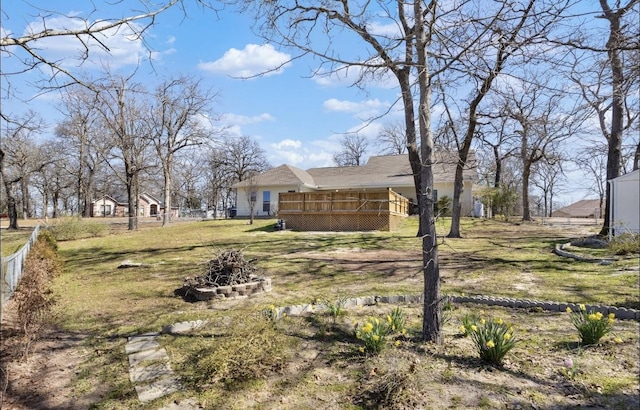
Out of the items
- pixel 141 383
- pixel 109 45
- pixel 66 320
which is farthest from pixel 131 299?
pixel 109 45

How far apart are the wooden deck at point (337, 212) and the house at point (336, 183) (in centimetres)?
665

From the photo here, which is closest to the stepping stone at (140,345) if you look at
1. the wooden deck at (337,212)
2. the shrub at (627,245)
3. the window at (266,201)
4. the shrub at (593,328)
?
the shrub at (593,328)

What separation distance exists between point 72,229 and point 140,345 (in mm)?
16356

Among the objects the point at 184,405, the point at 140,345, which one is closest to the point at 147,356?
the point at 140,345

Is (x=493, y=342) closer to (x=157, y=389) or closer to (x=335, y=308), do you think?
(x=335, y=308)

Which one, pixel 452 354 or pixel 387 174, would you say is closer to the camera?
pixel 452 354

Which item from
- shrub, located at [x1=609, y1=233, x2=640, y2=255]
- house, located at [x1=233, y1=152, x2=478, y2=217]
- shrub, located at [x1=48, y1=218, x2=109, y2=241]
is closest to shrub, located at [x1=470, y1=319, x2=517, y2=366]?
shrub, located at [x1=609, y1=233, x2=640, y2=255]

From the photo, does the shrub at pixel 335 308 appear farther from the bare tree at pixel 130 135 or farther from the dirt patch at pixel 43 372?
the bare tree at pixel 130 135

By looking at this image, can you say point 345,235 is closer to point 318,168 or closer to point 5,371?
point 5,371

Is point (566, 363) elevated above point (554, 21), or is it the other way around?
point (554, 21)

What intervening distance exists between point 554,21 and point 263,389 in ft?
12.8

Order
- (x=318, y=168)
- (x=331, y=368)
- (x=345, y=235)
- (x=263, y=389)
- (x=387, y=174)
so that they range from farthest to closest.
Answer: (x=318, y=168) < (x=387, y=174) < (x=345, y=235) < (x=331, y=368) < (x=263, y=389)

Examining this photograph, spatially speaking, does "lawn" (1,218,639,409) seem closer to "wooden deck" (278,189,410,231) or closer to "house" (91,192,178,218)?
"wooden deck" (278,189,410,231)

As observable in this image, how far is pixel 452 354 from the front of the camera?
329 cm
